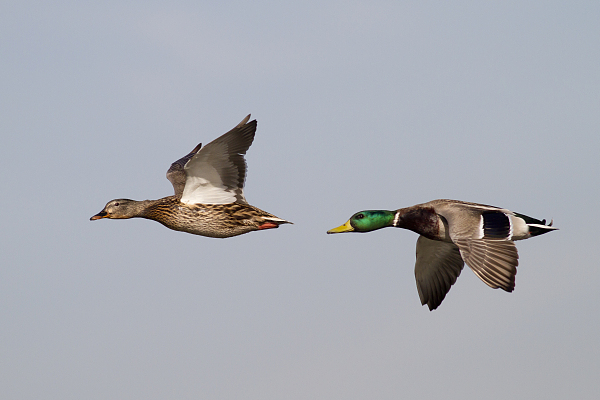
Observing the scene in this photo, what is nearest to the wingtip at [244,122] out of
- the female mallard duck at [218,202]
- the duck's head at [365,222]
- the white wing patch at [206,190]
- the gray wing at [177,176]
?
the female mallard duck at [218,202]

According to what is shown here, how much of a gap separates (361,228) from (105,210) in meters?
4.70

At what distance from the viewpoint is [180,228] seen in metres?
12.4

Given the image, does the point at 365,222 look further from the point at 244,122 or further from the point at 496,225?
the point at 244,122

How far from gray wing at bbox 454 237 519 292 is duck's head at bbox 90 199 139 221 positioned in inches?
232

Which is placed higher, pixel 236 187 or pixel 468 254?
pixel 236 187

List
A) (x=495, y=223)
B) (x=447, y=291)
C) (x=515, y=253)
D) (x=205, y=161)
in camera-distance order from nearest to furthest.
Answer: (x=515, y=253) < (x=495, y=223) < (x=205, y=161) < (x=447, y=291)

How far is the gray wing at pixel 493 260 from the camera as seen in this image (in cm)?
957

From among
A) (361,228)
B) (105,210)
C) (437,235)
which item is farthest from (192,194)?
(437,235)

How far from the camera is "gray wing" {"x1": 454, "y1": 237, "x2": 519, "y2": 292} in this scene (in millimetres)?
9570

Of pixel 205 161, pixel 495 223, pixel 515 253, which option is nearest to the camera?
pixel 515 253

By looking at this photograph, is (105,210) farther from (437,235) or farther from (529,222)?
(529,222)

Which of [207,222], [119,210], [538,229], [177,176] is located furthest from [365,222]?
[177,176]

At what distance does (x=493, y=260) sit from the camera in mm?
9867

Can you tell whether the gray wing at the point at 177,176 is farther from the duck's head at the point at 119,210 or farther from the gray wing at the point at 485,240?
the gray wing at the point at 485,240
